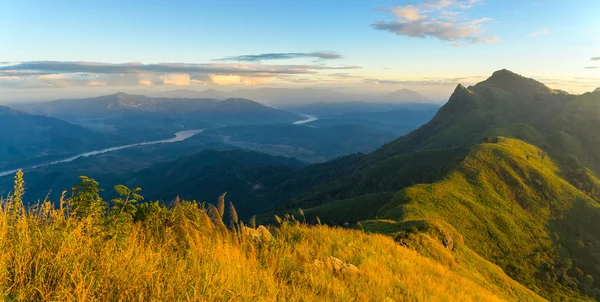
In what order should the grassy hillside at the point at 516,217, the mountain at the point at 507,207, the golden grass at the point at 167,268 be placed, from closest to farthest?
1. the golden grass at the point at 167,268
2. the mountain at the point at 507,207
3. the grassy hillside at the point at 516,217

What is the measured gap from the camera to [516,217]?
6069cm

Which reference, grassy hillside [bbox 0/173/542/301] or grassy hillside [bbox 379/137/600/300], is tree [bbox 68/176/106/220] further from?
grassy hillside [bbox 379/137/600/300]

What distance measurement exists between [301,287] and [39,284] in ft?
17.7

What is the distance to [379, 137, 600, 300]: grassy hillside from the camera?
44781mm

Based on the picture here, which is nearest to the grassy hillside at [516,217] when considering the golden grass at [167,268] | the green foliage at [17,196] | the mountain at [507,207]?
the mountain at [507,207]

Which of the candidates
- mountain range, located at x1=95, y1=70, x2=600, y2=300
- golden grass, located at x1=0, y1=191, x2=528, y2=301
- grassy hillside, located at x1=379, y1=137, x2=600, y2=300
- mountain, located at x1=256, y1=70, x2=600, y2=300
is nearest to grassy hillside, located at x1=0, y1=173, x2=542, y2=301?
golden grass, located at x1=0, y1=191, x2=528, y2=301

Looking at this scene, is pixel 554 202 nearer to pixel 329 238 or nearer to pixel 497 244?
pixel 497 244

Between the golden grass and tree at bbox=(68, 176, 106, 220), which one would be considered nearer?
the golden grass

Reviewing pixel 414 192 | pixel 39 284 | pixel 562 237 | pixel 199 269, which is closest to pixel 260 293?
pixel 199 269

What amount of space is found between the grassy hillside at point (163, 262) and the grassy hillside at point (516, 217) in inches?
842

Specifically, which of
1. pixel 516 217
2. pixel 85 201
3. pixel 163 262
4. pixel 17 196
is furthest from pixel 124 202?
pixel 516 217

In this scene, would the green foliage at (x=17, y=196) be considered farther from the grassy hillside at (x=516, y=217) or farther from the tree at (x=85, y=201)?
the grassy hillside at (x=516, y=217)

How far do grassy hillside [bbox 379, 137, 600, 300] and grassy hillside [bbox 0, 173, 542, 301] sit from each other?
21.4 meters

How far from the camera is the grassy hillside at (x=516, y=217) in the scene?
44.8 meters
